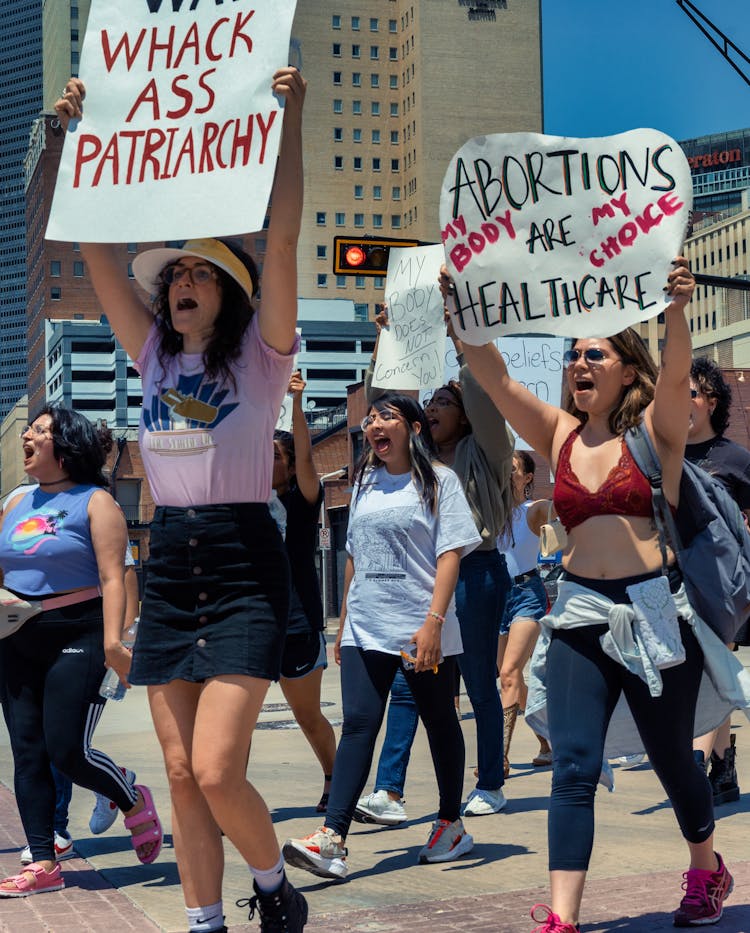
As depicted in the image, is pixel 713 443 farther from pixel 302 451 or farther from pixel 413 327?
pixel 413 327

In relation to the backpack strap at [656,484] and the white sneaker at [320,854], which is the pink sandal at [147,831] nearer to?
the white sneaker at [320,854]

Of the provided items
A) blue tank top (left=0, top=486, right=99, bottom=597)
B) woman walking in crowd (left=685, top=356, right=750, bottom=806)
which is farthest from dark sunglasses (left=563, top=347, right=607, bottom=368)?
blue tank top (left=0, top=486, right=99, bottom=597)

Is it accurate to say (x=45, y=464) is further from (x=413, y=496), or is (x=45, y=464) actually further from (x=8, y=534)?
(x=413, y=496)

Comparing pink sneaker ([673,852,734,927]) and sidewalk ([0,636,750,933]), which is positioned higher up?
pink sneaker ([673,852,734,927])

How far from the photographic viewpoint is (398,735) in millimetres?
6297

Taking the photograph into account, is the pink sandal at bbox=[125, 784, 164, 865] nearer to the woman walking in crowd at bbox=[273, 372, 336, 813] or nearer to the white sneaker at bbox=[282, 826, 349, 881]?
the white sneaker at bbox=[282, 826, 349, 881]

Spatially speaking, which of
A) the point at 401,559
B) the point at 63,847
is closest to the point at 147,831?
the point at 63,847

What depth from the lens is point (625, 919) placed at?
15.0ft

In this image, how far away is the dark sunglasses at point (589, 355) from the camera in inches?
177

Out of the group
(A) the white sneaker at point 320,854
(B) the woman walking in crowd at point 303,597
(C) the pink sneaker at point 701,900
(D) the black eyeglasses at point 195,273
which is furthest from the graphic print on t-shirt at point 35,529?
(C) the pink sneaker at point 701,900

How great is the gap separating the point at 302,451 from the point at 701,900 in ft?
9.73

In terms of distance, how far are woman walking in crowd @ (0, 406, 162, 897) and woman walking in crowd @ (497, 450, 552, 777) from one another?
2.98 meters

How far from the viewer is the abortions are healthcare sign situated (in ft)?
13.0

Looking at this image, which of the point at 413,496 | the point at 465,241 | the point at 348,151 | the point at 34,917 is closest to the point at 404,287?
the point at 413,496
